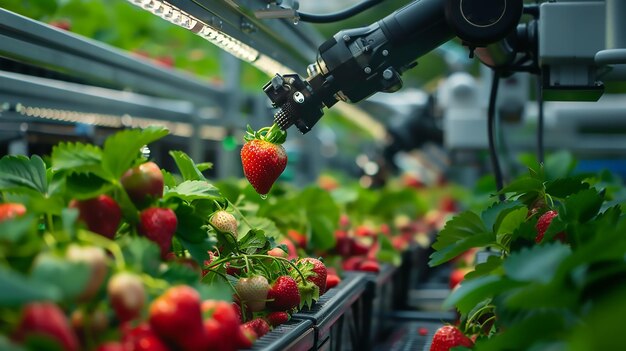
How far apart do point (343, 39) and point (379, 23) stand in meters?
0.09

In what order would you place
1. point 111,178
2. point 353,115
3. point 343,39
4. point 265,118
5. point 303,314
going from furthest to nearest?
point 353,115 < point 265,118 < point 343,39 < point 303,314 < point 111,178

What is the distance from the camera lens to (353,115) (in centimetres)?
431

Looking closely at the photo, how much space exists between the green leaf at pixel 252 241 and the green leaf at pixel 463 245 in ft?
1.34

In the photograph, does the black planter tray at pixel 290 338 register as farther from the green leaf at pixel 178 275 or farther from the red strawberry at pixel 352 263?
the red strawberry at pixel 352 263

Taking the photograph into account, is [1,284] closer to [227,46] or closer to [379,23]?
[379,23]

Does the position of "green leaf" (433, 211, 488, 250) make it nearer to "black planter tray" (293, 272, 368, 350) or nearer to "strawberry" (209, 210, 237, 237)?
"black planter tray" (293, 272, 368, 350)

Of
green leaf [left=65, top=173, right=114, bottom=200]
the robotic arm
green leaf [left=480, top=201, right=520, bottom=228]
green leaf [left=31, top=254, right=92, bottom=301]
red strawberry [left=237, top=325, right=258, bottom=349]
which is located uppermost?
the robotic arm

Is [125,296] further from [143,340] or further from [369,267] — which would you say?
[369,267]

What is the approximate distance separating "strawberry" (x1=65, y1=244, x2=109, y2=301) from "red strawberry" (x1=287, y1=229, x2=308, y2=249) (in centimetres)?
140

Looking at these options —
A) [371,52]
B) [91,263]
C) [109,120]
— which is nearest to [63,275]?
[91,263]

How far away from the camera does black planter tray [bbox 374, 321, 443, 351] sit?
7.07 feet

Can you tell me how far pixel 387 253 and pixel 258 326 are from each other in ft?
4.87

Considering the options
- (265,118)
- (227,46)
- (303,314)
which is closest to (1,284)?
(303,314)

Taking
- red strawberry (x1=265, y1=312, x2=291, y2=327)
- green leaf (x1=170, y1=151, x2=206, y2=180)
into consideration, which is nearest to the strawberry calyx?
green leaf (x1=170, y1=151, x2=206, y2=180)
